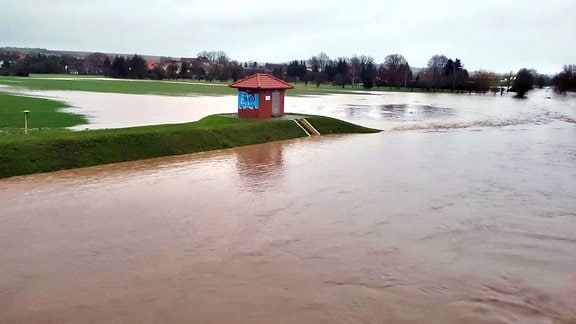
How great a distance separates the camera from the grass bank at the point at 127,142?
15023mm

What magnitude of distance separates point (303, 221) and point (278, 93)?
16.5 m

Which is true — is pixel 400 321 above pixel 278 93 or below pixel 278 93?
below

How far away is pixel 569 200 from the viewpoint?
13.4 m

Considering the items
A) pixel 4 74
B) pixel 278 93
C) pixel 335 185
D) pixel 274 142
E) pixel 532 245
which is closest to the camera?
pixel 532 245

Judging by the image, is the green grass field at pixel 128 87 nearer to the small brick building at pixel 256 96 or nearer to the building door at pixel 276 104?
the building door at pixel 276 104

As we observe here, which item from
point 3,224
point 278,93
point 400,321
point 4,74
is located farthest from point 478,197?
point 4,74

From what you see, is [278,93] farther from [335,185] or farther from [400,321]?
[400,321]

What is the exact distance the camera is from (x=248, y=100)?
25.5 m

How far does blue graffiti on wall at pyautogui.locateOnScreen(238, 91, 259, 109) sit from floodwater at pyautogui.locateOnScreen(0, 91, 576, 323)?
27.3 feet

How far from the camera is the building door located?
86.2ft

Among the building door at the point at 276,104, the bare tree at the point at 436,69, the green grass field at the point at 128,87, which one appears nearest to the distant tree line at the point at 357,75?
the bare tree at the point at 436,69

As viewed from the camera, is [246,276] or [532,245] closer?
[246,276]

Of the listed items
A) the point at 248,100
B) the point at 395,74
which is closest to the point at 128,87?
the point at 248,100

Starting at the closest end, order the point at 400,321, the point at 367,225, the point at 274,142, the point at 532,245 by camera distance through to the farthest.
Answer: the point at 400,321, the point at 532,245, the point at 367,225, the point at 274,142
